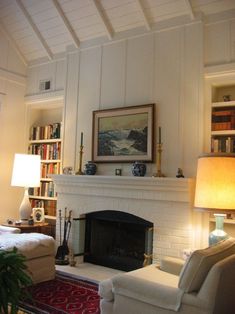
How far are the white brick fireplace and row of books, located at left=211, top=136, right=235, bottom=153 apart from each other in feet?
1.61

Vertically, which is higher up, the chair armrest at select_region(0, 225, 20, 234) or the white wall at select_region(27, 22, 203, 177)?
the white wall at select_region(27, 22, 203, 177)

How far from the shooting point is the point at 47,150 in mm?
5484

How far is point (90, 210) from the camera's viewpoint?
4586mm

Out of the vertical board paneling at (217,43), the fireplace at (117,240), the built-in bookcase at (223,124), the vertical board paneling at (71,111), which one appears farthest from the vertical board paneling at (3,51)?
the built-in bookcase at (223,124)

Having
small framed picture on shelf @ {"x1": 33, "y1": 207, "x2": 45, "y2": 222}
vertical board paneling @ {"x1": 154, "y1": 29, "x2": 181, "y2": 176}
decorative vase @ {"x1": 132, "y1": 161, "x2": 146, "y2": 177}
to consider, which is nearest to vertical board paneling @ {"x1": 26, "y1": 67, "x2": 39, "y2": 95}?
small framed picture on shelf @ {"x1": 33, "y1": 207, "x2": 45, "y2": 222}

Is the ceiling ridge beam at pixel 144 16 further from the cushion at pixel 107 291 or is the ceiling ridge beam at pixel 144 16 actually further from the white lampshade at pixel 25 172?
the cushion at pixel 107 291

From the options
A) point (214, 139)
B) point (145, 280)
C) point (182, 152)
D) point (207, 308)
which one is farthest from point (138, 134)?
point (207, 308)

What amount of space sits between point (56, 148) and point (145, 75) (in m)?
1.92

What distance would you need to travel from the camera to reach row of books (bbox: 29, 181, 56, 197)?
5.35 m

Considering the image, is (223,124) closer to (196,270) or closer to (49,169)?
(196,270)

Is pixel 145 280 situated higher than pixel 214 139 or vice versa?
pixel 214 139

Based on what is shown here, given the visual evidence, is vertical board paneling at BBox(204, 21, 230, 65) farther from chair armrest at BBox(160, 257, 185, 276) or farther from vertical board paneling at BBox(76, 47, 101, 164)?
chair armrest at BBox(160, 257, 185, 276)

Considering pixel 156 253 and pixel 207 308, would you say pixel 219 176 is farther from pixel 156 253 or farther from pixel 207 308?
pixel 156 253

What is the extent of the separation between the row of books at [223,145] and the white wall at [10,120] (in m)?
→ 3.21
